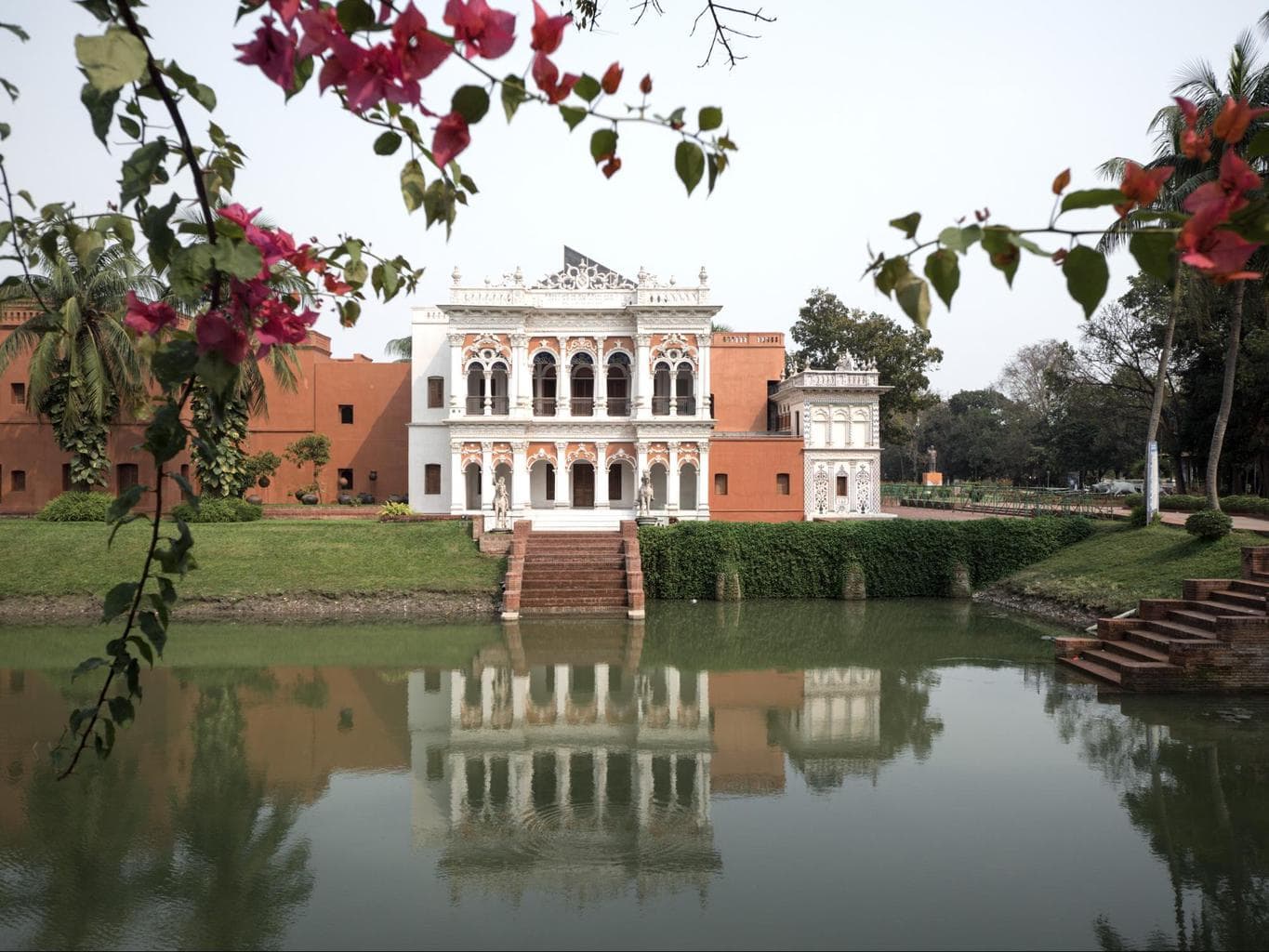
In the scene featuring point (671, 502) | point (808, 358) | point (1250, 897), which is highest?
point (808, 358)

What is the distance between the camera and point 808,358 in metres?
37.0

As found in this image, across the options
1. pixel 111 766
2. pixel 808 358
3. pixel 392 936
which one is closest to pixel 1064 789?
pixel 392 936

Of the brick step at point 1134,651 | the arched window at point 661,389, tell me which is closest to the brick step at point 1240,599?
the brick step at point 1134,651

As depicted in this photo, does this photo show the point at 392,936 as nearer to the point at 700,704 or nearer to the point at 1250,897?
the point at 1250,897

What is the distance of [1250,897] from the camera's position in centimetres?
543

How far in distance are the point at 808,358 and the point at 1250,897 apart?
3240 centimetres

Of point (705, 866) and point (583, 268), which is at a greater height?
point (583, 268)

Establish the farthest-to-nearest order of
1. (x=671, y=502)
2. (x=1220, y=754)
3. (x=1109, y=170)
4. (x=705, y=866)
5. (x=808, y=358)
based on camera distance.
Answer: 1. (x=808, y=358)
2. (x=671, y=502)
3. (x=1109, y=170)
4. (x=1220, y=754)
5. (x=705, y=866)

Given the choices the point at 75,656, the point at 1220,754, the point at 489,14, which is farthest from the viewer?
the point at 75,656

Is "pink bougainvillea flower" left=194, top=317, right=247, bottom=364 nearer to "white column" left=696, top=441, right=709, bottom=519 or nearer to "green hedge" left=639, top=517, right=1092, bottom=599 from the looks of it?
"green hedge" left=639, top=517, right=1092, bottom=599

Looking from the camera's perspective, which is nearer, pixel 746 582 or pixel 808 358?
pixel 746 582

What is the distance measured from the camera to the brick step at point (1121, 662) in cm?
1088

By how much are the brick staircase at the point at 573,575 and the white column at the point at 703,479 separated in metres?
4.54

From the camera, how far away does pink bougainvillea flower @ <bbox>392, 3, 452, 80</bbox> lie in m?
1.37
